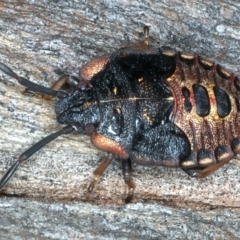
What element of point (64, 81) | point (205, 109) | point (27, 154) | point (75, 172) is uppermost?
point (205, 109)

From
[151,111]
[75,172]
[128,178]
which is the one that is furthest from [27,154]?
[151,111]

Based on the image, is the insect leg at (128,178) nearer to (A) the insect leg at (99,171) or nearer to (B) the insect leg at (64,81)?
(A) the insect leg at (99,171)

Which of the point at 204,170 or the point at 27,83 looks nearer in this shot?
the point at 27,83

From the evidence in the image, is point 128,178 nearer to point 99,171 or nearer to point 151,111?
point 99,171

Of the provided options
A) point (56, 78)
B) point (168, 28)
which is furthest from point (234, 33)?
point (56, 78)

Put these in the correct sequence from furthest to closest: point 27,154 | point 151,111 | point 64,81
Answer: point 64,81
point 151,111
point 27,154

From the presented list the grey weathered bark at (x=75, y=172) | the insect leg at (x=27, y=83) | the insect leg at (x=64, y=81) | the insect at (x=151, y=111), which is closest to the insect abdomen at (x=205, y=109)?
the insect at (x=151, y=111)

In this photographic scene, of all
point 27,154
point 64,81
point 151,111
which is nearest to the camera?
point 27,154

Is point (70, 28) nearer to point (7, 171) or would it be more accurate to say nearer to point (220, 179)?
point (7, 171)
